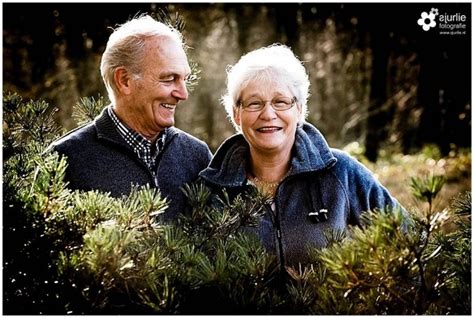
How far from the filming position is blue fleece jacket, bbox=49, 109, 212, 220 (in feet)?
8.02

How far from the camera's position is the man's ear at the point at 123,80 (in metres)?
2.59

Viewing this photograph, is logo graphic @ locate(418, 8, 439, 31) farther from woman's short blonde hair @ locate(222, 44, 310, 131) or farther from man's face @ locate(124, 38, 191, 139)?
man's face @ locate(124, 38, 191, 139)

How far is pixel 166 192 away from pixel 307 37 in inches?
298

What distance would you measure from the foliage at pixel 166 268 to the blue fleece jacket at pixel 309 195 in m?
0.67

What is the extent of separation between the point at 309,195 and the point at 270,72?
0.47m

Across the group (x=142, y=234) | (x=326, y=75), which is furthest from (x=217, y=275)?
(x=326, y=75)

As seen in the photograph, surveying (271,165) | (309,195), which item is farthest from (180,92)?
(309,195)

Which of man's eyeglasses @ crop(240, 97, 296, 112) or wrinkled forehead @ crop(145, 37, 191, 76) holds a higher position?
wrinkled forehead @ crop(145, 37, 191, 76)

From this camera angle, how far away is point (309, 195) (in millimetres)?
2404

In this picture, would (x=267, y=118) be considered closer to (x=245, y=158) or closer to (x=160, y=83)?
(x=245, y=158)

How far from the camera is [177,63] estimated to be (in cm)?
251

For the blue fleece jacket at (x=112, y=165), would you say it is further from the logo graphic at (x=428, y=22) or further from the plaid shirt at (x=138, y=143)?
the logo graphic at (x=428, y=22)

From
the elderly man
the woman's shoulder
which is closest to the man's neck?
the elderly man

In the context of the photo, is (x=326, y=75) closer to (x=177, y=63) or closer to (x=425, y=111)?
(x=425, y=111)
